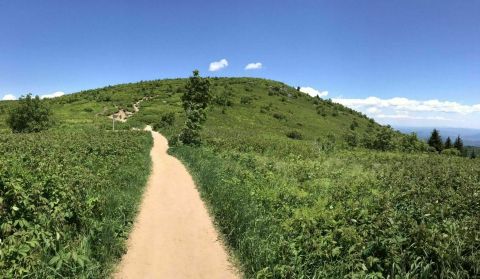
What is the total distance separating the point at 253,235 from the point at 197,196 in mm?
6153

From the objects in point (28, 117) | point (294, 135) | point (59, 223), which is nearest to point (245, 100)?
point (294, 135)

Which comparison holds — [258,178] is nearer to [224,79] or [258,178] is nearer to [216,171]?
[216,171]

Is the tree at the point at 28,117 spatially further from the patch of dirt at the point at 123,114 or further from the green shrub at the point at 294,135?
the green shrub at the point at 294,135

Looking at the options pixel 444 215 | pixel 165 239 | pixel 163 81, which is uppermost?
pixel 163 81

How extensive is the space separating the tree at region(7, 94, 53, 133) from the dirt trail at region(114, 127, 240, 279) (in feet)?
139

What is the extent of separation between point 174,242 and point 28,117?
161 feet

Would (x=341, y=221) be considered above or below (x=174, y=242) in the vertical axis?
above

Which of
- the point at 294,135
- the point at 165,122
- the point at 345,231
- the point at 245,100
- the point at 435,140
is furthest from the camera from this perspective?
the point at 245,100

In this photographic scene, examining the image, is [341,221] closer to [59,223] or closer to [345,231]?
[345,231]

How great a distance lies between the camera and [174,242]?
10.5 m

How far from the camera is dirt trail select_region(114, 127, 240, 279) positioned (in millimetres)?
8734

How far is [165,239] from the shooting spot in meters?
10.7

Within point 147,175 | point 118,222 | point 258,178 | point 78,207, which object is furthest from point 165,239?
point 147,175

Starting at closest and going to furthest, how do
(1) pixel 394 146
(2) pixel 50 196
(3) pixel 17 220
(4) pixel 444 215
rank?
(3) pixel 17 220 → (2) pixel 50 196 → (4) pixel 444 215 → (1) pixel 394 146
